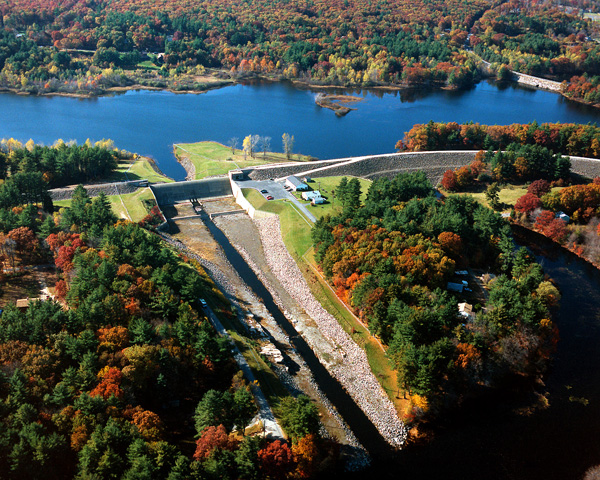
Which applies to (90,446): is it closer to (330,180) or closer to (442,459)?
(442,459)

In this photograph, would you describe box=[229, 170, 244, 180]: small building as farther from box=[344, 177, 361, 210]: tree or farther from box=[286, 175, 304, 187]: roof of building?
box=[344, 177, 361, 210]: tree

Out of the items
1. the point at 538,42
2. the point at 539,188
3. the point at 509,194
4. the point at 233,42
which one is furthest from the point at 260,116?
the point at 538,42

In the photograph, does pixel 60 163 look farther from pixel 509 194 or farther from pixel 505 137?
pixel 505 137

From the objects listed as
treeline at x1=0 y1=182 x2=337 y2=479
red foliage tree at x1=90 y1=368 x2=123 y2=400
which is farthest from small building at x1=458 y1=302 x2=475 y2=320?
red foliage tree at x1=90 y1=368 x2=123 y2=400

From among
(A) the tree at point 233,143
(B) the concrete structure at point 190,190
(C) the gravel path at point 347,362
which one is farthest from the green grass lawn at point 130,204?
(A) the tree at point 233,143

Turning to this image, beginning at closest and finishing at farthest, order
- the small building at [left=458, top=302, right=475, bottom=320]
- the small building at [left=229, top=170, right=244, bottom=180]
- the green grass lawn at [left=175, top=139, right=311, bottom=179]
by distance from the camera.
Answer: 1. the small building at [left=458, top=302, right=475, bottom=320]
2. the small building at [left=229, top=170, right=244, bottom=180]
3. the green grass lawn at [left=175, top=139, right=311, bottom=179]
